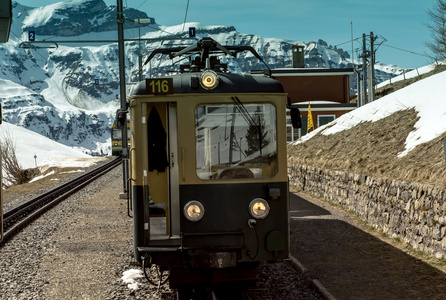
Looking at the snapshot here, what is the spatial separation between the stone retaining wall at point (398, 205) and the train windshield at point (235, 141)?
12.9 feet

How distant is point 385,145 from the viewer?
650 inches

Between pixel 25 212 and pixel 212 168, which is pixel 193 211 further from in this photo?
pixel 25 212

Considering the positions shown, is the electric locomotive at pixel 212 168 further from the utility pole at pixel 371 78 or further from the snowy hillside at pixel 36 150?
the snowy hillside at pixel 36 150

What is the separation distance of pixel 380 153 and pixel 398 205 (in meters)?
4.64

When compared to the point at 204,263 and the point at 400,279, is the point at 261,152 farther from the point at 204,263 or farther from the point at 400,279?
the point at 400,279

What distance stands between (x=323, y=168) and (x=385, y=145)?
2.62 meters

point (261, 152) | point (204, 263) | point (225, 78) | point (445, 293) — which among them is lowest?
point (445, 293)

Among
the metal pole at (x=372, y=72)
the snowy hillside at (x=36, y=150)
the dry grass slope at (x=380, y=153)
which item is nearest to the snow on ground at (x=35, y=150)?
the snowy hillside at (x=36, y=150)

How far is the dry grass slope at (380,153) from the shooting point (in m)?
11.6

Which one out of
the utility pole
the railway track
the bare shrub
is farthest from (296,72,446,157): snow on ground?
the bare shrub

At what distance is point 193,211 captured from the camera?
7.08 metres

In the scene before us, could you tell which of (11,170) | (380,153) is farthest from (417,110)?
(11,170)

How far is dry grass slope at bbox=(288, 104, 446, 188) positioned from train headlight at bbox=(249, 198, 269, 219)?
4182 mm

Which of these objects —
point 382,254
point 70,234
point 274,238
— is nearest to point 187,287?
point 274,238
